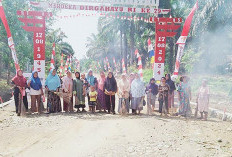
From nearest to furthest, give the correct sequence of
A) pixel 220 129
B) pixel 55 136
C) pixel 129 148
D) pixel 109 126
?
pixel 129 148
pixel 55 136
pixel 109 126
pixel 220 129

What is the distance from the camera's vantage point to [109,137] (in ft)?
18.9

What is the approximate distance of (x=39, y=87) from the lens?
868cm

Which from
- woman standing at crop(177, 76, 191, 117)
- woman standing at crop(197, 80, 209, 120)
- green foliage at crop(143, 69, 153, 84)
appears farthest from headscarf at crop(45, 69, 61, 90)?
green foliage at crop(143, 69, 153, 84)

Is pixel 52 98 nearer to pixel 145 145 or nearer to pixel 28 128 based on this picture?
pixel 28 128

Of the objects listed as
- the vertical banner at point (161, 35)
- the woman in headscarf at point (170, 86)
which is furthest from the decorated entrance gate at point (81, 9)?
the woman in headscarf at point (170, 86)

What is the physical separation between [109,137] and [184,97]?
4.03 meters

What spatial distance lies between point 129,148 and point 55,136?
185cm

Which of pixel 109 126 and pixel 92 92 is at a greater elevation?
pixel 92 92

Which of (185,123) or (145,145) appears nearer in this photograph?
(145,145)

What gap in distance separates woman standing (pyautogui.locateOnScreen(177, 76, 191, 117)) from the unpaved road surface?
1321 millimetres

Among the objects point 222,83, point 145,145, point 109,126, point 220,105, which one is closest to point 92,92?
point 109,126

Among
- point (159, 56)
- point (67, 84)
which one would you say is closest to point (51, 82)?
point (67, 84)

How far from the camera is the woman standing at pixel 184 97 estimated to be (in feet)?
28.9

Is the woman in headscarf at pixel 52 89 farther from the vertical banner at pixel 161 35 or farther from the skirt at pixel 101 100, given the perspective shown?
the vertical banner at pixel 161 35
